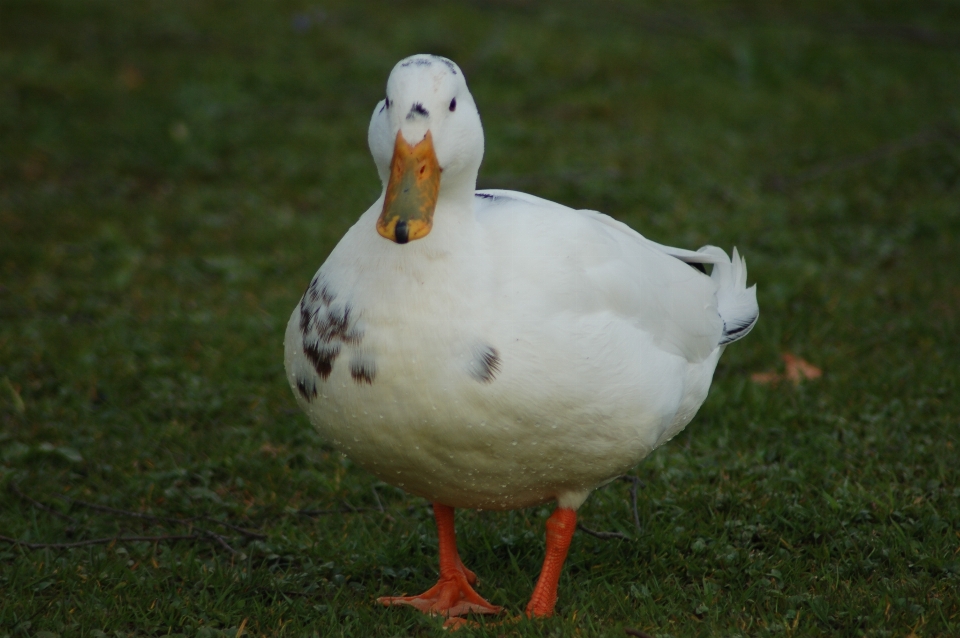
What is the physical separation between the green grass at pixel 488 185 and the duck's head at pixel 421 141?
1251mm

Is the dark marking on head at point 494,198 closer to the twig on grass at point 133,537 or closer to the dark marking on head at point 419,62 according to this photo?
the dark marking on head at point 419,62

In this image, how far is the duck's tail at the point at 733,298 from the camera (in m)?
3.53

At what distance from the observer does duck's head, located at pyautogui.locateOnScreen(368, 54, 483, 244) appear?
8.10 ft

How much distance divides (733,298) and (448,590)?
140 cm

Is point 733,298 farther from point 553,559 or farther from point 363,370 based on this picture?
point 363,370

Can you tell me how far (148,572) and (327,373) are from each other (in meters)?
1.12

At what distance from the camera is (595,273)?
286 centimetres

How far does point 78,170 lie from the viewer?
6.98 metres

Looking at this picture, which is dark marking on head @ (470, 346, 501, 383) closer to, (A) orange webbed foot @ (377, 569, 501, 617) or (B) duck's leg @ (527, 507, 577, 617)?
(B) duck's leg @ (527, 507, 577, 617)

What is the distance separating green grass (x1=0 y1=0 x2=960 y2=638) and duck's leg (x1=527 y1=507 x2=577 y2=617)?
105mm

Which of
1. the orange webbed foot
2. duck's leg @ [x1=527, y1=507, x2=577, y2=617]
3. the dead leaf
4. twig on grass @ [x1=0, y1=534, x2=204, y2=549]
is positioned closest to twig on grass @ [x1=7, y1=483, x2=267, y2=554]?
twig on grass @ [x1=0, y1=534, x2=204, y2=549]

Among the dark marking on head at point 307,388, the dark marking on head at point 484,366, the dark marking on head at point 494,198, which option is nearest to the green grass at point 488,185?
the dark marking on head at point 307,388

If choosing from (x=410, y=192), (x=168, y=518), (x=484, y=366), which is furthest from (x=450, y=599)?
(x=410, y=192)

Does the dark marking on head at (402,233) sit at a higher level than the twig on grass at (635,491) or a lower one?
higher
